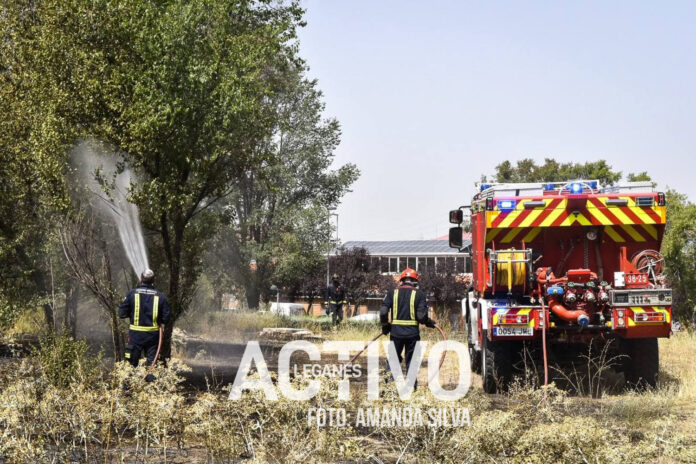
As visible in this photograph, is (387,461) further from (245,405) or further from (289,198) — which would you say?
(289,198)

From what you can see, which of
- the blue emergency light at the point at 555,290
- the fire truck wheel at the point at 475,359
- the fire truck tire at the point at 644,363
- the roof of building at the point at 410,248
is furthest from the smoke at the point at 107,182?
the roof of building at the point at 410,248

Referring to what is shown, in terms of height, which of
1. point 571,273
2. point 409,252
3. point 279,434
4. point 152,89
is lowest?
point 279,434

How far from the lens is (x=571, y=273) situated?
1046 centimetres

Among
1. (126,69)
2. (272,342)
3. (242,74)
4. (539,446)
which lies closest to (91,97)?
(126,69)

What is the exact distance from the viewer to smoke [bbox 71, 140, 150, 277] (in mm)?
12078

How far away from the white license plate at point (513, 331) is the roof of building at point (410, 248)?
5328 cm

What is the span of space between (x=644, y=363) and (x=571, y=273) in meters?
1.63

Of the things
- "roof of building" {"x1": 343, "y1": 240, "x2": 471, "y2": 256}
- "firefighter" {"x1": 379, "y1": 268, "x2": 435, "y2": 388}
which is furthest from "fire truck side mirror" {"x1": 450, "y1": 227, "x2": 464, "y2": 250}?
"roof of building" {"x1": 343, "y1": 240, "x2": 471, "y2": 256}

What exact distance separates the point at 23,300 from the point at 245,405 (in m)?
11.4

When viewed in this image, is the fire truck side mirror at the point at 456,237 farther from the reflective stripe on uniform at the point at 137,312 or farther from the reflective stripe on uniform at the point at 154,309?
the reflective stripe on uniform at the point at 137,312

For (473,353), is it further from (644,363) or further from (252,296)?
(252,296)

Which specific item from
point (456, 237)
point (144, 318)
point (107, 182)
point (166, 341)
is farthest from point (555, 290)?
point (107, 182)

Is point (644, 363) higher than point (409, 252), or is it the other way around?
point (409, 252)

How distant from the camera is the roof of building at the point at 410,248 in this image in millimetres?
64750
